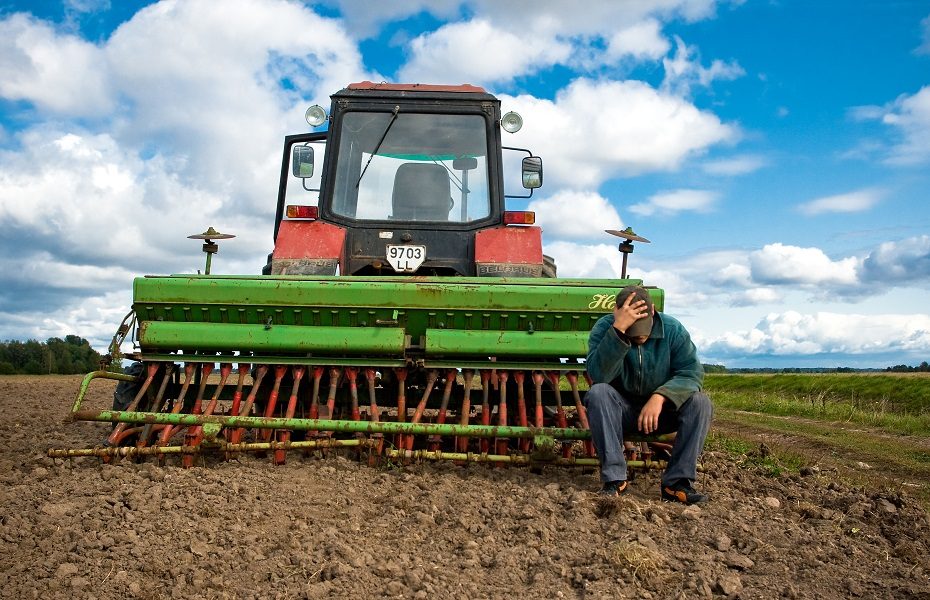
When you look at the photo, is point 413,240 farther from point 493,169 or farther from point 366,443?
point 366,443

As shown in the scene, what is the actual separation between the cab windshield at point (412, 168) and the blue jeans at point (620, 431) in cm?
279

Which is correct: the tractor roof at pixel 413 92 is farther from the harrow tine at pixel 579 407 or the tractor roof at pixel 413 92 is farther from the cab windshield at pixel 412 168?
the harrow tine at pixel 579 407

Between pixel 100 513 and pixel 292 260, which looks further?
pixel 292 260

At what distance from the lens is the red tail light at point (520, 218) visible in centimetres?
696

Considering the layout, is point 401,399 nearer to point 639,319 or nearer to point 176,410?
point 176,410

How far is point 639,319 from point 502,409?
129 centimetres

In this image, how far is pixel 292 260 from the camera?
A: 660 centimetres

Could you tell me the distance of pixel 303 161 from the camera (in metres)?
6.95

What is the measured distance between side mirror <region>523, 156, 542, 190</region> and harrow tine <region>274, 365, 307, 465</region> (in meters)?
2.62

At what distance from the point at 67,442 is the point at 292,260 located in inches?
91.2

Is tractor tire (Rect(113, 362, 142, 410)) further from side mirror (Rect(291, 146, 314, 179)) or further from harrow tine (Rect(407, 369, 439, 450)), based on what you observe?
side mirror (Rect(291, 146, 314, 179))

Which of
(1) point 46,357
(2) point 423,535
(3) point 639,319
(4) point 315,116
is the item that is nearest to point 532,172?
(4) point 315,116

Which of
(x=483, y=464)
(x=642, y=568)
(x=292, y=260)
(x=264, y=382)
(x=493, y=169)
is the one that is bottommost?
(x=642, y=568)

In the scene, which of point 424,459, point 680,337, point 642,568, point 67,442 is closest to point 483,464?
point 424,459
